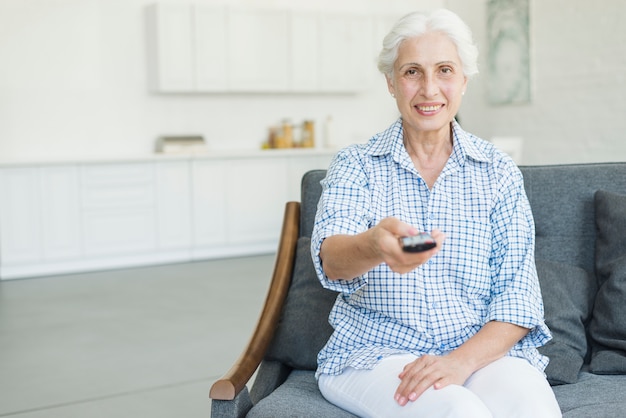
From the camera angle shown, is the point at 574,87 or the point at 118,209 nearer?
the point at 118,209

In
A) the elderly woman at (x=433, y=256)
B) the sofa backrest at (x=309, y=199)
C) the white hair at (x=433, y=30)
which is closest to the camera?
the elderly woman at (x=433, y=256)

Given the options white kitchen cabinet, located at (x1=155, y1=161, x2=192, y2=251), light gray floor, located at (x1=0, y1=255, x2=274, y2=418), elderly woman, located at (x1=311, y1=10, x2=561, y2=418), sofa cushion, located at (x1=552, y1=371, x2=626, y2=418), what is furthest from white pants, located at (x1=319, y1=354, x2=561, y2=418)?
white kitchen cabinet, located at (x1=155, y1=161, x2=192, y2=251)

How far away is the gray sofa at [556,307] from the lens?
1.87 m

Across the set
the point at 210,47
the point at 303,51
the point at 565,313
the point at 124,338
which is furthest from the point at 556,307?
the point at 303,51

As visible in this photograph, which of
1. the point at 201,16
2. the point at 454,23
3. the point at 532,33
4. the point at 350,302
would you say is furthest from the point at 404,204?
the point at 532,33

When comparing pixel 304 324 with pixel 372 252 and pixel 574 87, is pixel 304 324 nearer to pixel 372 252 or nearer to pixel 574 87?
pixel 372 252

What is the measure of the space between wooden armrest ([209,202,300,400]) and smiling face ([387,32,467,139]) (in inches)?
24.0

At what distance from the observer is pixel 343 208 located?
1.81 meters

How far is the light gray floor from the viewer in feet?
11.1

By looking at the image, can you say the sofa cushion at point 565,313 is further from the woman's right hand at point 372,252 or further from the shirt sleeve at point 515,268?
the woman's right hand at point 372,252

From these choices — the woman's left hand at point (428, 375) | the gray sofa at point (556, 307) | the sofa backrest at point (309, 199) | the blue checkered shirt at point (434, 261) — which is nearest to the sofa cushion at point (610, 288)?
the gray sofa at point (556, 307)

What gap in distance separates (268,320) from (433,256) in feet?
1.80

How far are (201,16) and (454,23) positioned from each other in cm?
534

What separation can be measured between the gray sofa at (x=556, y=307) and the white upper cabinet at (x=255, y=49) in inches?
187
